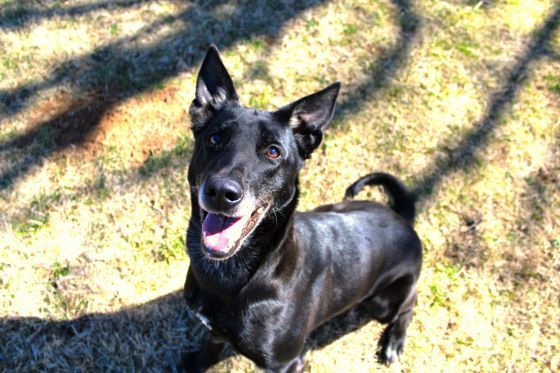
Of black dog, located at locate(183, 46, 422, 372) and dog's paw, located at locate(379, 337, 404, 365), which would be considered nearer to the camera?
black dog, located at locate(183, 46, 422, 372)

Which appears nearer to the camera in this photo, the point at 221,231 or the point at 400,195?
Result: the point at 221,231

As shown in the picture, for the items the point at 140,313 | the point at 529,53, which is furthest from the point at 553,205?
the point at 140,313

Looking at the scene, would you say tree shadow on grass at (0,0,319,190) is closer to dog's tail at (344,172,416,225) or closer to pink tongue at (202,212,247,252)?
dog's tail at (344,172,416,225)

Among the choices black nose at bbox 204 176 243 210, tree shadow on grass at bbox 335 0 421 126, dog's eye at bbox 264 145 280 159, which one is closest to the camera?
black nose at bbox 204 176 243 210

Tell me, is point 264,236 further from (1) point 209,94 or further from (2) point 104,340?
(2) point 104,340

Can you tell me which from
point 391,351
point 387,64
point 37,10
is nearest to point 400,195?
point 391,351

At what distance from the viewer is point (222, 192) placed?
8.36 feet

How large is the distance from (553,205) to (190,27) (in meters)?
4.64

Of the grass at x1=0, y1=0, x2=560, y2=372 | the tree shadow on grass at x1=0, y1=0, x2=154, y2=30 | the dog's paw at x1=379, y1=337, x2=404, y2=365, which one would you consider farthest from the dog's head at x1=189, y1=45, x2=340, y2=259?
the tree shadow on grass at x1=0, y1=0, x2=154, y2=30

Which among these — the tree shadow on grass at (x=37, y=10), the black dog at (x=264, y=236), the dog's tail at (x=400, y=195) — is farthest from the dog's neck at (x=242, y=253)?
the tree shadow on grass at (x=37, y=10)

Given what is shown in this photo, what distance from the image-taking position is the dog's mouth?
107 inches

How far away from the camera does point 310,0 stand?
629cm

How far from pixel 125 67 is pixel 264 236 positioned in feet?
11.7

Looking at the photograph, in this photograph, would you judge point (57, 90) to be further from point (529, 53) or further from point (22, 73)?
point (529, 53)
